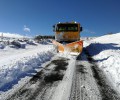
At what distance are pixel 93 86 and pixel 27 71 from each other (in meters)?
3.72

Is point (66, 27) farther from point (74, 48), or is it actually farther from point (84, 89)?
point (84, 89)

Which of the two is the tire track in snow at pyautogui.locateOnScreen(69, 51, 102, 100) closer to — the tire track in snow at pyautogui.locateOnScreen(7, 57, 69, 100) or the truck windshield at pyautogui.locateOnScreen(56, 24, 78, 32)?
the tire track in snow at pyautogui.locateOnScreen(7, 57, 69, 100)

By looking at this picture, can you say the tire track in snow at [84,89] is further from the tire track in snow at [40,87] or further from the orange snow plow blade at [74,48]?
the orange snow plow blade at [74,48]

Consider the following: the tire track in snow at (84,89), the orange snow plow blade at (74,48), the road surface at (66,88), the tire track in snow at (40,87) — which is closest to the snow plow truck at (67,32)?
the orange snow plow blade at (74,48)

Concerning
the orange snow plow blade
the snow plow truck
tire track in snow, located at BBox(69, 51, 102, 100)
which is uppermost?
the snow plow truck

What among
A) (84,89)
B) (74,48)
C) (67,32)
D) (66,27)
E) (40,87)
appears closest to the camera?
(84,89)

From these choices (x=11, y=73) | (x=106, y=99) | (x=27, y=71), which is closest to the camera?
(x=106, y=99)

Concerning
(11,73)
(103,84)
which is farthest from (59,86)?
(11,73)

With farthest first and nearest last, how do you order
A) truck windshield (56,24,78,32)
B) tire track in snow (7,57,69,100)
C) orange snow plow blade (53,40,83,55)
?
truck windshield (56,24,78,32)
orange snow plow blade (53,40,83,55)
tire track in snow (7,57,69,100)

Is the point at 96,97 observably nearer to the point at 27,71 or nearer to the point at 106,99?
the point at 106,99

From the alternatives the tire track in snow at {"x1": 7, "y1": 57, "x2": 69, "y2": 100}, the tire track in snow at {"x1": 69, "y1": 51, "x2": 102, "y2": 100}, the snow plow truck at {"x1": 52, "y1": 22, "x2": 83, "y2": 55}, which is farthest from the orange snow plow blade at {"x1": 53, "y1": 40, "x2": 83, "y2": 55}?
the tire track in snow at {"x1": 69, "y1": 51, "x2": 102, "y2": 100}

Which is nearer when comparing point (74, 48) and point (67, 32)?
point (74, 48)

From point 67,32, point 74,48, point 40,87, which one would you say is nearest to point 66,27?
point 67,32

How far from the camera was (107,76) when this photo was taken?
8586mm
